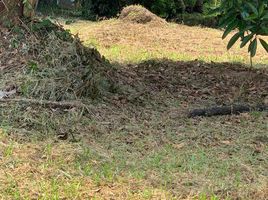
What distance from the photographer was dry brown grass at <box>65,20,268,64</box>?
358 inches

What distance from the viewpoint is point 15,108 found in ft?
15.5

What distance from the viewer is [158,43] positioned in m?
10.5

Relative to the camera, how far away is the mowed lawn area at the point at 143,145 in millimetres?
3498

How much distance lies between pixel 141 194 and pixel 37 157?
0.91 meters

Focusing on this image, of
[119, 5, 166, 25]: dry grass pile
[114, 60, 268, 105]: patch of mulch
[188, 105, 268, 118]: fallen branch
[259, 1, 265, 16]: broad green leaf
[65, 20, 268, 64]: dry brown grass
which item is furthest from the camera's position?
[119, 5, 166, 25]: dry grass pile

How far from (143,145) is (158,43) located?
621 cm

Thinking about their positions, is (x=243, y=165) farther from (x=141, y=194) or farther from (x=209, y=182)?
(x=141, y=194)

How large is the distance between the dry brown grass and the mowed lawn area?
1.89 meters

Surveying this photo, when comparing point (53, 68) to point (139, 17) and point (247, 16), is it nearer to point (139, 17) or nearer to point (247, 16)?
point (247, 16)

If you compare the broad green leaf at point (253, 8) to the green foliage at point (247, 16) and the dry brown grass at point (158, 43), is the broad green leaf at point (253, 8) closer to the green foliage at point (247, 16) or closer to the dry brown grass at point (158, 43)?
the green foliage at point (247, 16)

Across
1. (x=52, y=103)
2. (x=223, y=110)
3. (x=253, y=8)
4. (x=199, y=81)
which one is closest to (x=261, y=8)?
(x=253, y=8)

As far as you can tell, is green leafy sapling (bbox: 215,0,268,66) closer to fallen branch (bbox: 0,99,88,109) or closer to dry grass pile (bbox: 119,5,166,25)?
fallen branch (bbox: 0,99,88,109)

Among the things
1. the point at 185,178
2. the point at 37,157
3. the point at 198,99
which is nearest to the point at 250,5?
the point at 198,99

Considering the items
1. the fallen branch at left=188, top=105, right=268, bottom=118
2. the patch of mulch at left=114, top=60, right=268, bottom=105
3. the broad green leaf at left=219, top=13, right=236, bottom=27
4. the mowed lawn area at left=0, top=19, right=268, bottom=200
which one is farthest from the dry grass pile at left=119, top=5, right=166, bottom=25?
the fallen branch at left=188, top=105, right=268, bottom=118
